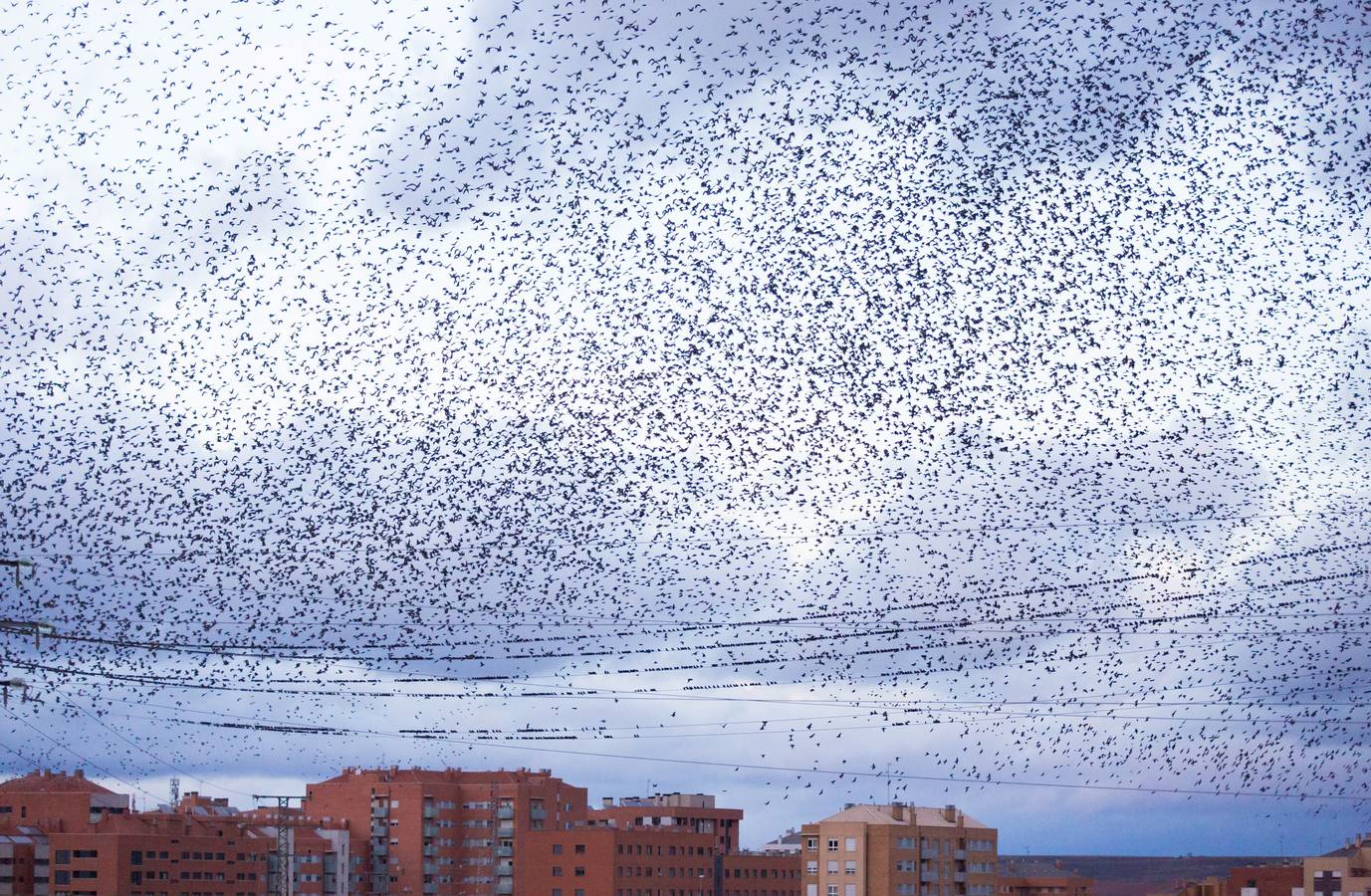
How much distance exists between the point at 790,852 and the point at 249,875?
172 feet

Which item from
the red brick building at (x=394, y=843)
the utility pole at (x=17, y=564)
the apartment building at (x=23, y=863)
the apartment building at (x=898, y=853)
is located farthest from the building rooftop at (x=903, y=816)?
the utility pole at (x=17, y=564)

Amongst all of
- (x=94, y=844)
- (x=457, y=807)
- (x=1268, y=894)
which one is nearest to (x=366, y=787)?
(x=457, y=807)

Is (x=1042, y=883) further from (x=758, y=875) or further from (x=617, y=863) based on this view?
(x=617, y=863)

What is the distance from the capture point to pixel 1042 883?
17188 centimetres

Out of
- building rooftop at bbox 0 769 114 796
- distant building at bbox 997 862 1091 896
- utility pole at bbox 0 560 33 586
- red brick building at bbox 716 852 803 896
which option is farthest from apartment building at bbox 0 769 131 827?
utility pole at bbox 0 560 33 586

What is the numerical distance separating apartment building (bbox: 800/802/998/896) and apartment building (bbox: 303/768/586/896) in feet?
152

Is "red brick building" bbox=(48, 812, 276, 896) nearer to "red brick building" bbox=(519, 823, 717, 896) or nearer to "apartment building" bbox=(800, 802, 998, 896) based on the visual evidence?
"red brick building" bbox=(519, 823, 717, 896)

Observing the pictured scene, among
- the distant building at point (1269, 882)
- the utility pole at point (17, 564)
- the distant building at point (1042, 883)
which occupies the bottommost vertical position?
the distant building at point (1042, 883)

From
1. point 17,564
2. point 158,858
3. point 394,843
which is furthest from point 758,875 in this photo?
point 17,564

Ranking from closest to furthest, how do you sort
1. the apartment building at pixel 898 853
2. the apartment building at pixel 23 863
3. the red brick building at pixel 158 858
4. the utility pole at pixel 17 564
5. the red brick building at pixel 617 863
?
the utility pole at pixel 17 564 < the apartment building at pixel 898 853 < the apartment building at pixel 23 863 < the red brick building at pixel 158 858 < the red brick building at pixel 617 863

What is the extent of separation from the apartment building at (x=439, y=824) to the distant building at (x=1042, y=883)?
133ft

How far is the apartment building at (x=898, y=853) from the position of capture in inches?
5118

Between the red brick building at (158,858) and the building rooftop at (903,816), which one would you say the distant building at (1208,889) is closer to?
the building rooftop at (903,816)

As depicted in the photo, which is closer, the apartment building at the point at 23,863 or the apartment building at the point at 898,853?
the apartment building at the point at 898,853
